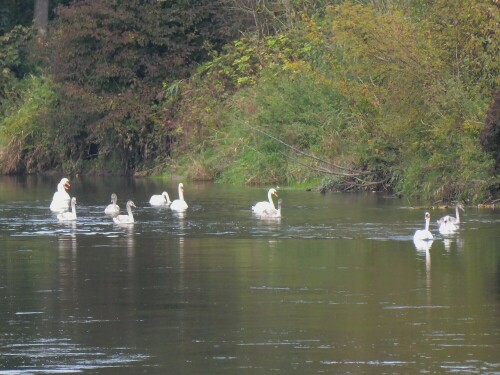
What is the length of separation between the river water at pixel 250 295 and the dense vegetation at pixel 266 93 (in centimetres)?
317

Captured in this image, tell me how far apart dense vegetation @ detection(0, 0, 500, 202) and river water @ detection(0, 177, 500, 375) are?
3166 millimetres

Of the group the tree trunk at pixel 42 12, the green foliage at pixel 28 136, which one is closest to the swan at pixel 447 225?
the green foliage at pixel 28 136

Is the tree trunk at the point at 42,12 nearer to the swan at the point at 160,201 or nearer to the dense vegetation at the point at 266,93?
the dense vegetation at the point at 266,93

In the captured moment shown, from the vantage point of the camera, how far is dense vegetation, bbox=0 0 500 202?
3209cm

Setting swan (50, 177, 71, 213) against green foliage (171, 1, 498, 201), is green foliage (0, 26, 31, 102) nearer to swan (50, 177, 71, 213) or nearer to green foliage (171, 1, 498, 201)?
green foliage (171, 1, 498, 201)

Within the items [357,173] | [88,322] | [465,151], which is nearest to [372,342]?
[88,322]

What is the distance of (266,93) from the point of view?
1689 inches

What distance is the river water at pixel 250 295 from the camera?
13.9 m

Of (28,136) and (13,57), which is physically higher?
(13,57)

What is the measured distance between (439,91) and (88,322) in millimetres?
17680

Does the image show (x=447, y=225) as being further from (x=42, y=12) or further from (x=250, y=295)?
(x=42, y=12)

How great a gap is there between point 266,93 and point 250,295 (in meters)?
25.4

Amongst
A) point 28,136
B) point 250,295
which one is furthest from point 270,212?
point 28,136

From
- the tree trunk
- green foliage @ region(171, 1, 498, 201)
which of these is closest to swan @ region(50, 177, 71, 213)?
green foliage @ region(171, 1, 498, 201)
